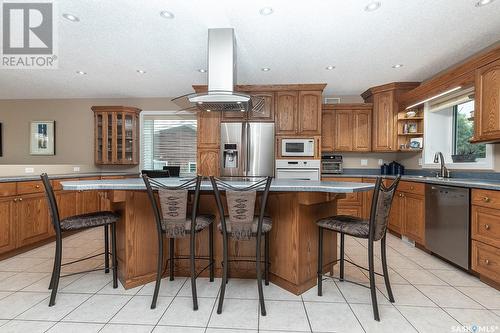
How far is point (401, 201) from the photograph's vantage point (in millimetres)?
3486

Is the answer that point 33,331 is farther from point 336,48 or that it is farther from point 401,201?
point 401,201

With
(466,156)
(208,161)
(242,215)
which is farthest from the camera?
(208,161)

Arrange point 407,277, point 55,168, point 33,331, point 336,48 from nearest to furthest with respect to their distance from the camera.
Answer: point 33,331 → point 407,277 → point 336,48 → point 55,168

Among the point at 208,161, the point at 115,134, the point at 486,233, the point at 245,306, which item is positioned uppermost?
the point at 115,134

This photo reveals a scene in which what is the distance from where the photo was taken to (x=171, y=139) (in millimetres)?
5113

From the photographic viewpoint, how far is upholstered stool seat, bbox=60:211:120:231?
1877mm

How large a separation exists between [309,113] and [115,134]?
3.68m

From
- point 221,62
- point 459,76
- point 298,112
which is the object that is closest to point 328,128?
point 298,112

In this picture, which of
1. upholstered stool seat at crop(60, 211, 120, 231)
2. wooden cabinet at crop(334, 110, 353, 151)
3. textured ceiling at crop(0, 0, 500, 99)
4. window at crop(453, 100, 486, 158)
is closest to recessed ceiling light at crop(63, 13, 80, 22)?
textured ceiling at crop(0, 0, 500, 99)

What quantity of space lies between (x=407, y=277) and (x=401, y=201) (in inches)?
57.8

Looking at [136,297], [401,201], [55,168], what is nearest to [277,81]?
[401,201]

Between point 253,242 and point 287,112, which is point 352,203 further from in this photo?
point 253,242

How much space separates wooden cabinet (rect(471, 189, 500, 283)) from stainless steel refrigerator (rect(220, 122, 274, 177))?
2.56 m

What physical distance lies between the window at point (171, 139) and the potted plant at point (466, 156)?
4.39 m
